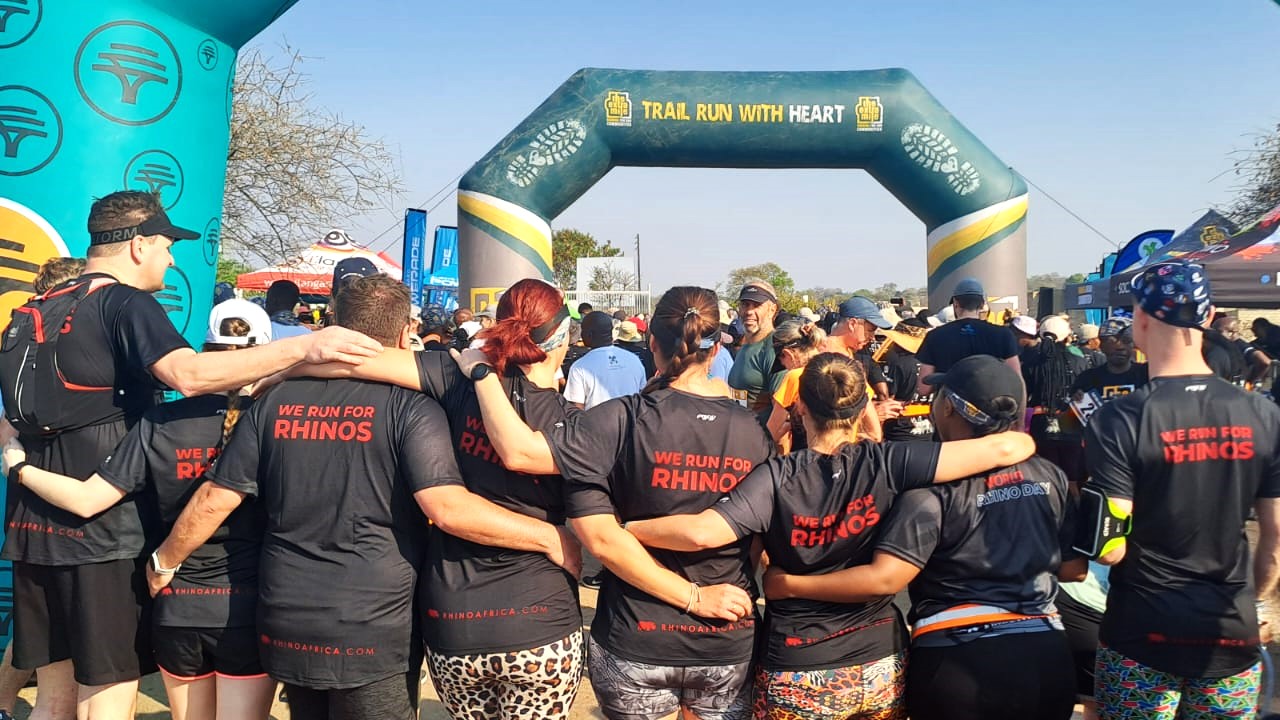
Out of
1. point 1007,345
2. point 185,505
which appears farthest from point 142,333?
point 1007,345

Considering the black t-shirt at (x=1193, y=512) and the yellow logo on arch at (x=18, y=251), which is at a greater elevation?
the yellow logo on arch at (x=18, y=251)

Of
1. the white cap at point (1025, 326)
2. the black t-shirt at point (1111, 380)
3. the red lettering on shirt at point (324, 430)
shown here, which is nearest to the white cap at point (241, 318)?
the red lettering on shirt at point (324, 430)

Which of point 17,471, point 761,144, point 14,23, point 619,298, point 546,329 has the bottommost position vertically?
point 17,471

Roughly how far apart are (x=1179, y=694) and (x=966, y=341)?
9.97 feet

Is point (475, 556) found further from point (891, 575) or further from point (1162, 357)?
point (1162, 357)

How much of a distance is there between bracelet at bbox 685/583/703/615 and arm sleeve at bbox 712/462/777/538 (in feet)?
0.67

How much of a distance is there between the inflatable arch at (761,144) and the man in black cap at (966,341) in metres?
6.12

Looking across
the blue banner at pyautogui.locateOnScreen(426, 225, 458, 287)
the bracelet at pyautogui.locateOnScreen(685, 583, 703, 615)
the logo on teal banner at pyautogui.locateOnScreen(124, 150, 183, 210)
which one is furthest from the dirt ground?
the blue banner at pyautogui.locateOnScreen(426, 225, 458, 287)

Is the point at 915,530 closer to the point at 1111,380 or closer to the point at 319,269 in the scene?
the point at 1111,380

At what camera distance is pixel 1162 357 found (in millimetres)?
2305

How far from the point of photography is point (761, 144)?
1090 cm

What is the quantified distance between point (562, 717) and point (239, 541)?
1093mm

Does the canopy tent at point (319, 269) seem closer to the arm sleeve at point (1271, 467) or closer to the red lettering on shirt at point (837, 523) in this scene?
the red lettering on shirt at point (837, 523)

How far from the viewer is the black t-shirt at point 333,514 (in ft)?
7.12
